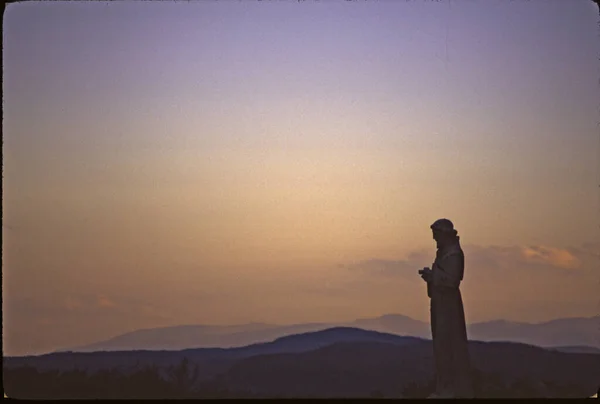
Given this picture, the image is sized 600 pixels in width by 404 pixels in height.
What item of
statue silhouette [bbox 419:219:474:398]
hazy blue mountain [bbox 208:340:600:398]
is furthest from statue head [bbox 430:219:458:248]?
hazy blue mountain [bbox 208:340:600:398]

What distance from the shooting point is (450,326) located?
16.7 meters

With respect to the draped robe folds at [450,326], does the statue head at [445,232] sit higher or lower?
higher

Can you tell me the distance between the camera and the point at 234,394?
19547mm

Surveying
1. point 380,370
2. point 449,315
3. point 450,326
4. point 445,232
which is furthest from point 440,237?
point 380,370

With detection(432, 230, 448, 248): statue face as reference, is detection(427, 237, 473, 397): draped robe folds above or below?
below

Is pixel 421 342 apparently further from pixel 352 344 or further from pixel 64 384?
pixel 64 384

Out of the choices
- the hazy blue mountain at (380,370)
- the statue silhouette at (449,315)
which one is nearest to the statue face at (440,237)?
the statue silhouette at (449,315)

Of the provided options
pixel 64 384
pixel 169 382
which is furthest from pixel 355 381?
pixel 64 384

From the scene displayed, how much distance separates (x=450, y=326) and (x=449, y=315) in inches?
5.5

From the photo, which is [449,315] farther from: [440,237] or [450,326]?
[440,237]

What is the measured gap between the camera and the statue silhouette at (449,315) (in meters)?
16.6

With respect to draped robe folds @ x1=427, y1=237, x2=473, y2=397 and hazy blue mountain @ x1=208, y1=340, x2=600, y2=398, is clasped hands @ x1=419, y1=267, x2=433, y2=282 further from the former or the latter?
hazy blue mountain @ x1=208, y1=340, x2=600, y2=398

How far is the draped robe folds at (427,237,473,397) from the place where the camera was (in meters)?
16.6

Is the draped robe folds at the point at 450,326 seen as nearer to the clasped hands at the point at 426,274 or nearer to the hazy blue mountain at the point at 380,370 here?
the clasped hands at the point at 426,274
